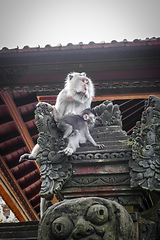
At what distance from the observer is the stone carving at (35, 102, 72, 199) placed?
3.97 metres

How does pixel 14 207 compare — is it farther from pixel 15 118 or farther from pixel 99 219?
pixel 99 219

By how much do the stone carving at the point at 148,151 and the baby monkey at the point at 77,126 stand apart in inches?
27.8

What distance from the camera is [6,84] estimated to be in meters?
9.88

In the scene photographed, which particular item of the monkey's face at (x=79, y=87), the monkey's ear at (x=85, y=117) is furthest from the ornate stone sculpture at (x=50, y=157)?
the monkey's face at (x=79, y=87)

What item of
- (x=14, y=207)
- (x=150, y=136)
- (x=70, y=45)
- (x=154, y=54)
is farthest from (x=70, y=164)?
(x=14, y=207)

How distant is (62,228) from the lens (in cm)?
305

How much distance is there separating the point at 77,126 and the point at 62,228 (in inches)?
78.7

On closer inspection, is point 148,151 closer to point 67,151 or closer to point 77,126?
point 67,151

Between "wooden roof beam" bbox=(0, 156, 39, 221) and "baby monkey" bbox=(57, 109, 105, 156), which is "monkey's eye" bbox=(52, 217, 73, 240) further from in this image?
"wooden roof beam" bbox=(0, 156, 39, 221)

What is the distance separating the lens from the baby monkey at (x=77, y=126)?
4617 mm

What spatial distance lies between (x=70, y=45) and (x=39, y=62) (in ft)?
3.65

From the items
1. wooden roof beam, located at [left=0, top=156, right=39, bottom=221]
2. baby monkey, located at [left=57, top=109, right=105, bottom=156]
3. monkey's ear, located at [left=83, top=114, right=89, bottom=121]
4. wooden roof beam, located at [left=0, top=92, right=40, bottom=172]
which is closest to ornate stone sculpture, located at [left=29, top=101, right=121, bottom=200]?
baby monkey, located at [left=57, top=109, right=105, bottom=156]

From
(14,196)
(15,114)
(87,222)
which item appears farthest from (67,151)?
(14,196)

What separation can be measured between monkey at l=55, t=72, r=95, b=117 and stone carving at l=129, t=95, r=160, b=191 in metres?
1.30
